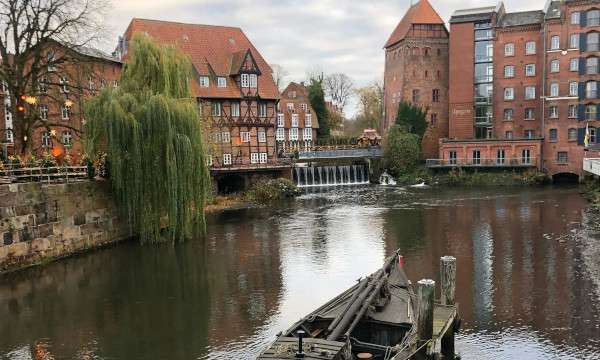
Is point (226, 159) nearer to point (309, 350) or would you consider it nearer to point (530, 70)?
point (530, 70)

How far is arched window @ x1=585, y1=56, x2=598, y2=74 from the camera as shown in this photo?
51469 mm

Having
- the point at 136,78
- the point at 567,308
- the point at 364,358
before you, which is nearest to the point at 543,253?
the point at 567,308

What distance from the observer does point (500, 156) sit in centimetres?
5453

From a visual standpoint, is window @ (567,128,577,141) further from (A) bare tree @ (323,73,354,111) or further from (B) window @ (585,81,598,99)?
(A) bare tree @ (323,73,354,111)

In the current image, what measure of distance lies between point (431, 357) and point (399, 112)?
52.1 metres

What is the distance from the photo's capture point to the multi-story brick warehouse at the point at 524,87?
51781 mm

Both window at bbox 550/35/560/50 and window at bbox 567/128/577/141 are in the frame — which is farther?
window at bbox 550/35/560/50

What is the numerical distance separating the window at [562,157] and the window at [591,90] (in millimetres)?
5883

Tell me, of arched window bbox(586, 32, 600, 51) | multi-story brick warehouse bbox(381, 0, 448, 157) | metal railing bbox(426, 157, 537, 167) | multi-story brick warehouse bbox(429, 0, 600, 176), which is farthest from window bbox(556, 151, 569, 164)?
multi-story brick warehouse bbox(381, 0, 448, 157)

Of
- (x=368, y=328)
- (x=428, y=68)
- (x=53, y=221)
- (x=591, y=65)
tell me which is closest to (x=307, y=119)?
(x=428, y=68)

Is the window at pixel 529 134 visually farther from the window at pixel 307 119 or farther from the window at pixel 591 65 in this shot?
the window at pixel 307 119

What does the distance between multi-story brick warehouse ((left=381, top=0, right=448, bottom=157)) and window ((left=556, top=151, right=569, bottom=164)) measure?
12.9 meters

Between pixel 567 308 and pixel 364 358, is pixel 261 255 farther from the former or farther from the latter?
pixel 364 358

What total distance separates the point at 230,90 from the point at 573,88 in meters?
34.1
